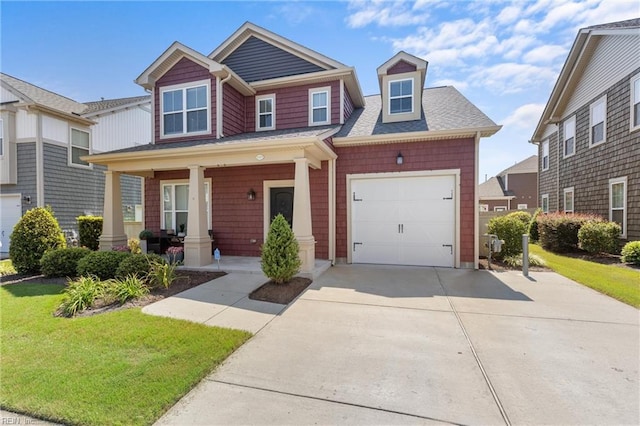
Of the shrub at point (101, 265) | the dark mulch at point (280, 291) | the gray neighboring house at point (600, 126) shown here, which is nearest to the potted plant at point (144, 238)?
the shrub at point (101, 265)

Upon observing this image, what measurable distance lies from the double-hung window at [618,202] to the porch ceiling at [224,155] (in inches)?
378

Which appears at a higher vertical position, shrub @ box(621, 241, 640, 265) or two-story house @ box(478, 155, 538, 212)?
two-story house @ box(478, 155, 538, 212)

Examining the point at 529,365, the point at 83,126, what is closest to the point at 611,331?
the point at 529,365

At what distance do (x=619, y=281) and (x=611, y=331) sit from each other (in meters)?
3.64

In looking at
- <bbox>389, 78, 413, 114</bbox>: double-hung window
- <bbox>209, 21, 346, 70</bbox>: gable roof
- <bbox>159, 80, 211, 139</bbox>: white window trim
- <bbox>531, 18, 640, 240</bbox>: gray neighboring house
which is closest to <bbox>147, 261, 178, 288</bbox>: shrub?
<bbox>159, 80, 211, 139</bbox>: white window trim

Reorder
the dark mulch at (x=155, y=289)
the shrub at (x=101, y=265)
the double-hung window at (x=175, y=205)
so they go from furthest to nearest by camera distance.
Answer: the double-hung window at (x=175, y=205), the shrub at (x=101, y=265), the dark mulch at (x=155, y=289)

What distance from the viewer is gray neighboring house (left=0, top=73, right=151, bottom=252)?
1121cm

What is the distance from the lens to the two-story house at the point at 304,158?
24.9ft

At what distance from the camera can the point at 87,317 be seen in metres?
4.28

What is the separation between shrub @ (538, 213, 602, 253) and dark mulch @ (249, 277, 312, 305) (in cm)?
999

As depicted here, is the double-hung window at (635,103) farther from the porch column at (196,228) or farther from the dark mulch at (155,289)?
the porch column at (196,228)

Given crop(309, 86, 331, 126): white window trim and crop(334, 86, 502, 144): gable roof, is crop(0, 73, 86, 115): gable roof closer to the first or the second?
crop(309, 86, 331, 126): white window trim

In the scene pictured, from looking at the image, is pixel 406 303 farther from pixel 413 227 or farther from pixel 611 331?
pixel 413 227

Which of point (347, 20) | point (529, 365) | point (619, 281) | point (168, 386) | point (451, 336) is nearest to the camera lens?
point (168, 386)
